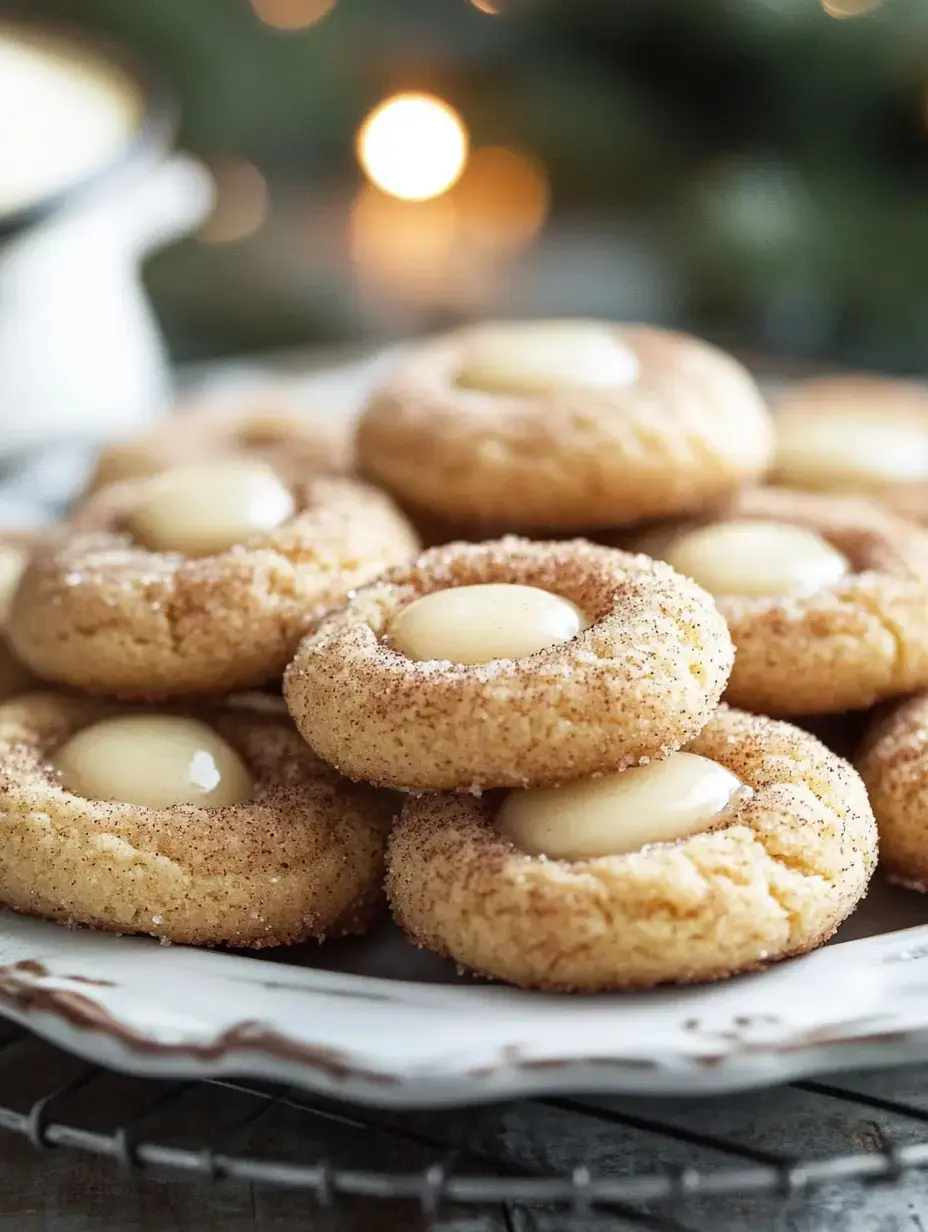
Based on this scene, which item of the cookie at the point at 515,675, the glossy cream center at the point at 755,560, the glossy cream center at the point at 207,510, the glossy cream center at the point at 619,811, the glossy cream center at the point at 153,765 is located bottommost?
the glossy cream center at the point at 153,765

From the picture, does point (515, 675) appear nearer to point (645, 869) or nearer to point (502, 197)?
point (645, 869)

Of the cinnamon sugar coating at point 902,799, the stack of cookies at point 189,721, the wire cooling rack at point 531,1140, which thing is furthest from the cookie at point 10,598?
the cinnamon sugar coating at point 902,799

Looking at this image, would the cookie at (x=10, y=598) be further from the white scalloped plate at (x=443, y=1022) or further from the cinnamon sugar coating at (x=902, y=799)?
the cinnamon sugar coating at (x=902, y=799)

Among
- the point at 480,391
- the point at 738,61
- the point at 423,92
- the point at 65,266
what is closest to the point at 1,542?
the point at 480,391

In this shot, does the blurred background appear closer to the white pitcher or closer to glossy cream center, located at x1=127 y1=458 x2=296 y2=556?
the white pitcher

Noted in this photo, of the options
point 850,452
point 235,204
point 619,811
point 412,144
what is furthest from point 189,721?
point 235,204

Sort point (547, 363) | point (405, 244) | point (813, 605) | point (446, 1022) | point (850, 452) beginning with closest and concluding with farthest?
point (446, 1022), point (813, 605), point (547, 363), point (850, 452), point (405, 244)
